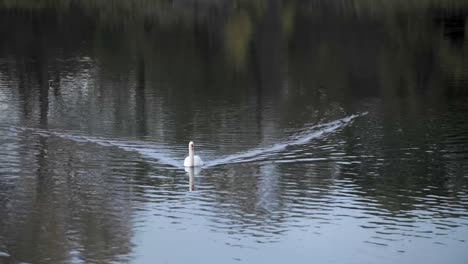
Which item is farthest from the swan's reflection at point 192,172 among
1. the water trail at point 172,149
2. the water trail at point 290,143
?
the water trail at point 290,143

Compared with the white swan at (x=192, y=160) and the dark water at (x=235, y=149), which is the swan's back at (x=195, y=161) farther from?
the dark water at (x=235, y=149)

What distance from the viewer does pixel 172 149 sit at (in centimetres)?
2789

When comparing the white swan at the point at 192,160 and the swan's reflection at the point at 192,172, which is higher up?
the white swan at the point at 192,160

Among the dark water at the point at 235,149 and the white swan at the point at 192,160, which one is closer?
the dark water at the point at 235,149

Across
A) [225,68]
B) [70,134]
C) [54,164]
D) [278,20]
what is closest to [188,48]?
[225,68]

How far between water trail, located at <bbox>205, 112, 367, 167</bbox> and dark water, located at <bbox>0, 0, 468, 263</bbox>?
61 mm

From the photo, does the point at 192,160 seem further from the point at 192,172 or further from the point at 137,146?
the point at 137,146

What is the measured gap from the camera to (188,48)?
52.2 meters

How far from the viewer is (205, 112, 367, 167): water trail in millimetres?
26547

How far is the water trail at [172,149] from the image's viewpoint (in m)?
26.6

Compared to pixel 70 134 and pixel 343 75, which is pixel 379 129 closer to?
pixel 70 134

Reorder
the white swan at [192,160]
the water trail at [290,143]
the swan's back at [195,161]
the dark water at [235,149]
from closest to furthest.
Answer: the dark water at [235,149]
the white swan at [192,160]
the swan's back at [195,161]
the water trail at [290,143]

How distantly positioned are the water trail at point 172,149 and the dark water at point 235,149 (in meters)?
0.07

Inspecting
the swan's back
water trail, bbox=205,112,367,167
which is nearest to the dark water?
water trail, bbox=205,112,367,167
